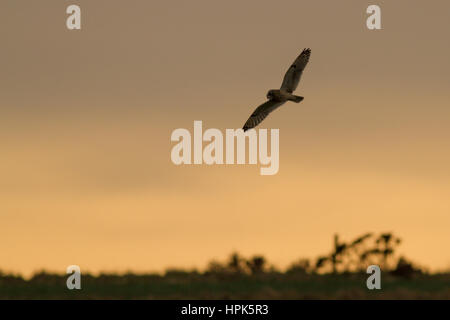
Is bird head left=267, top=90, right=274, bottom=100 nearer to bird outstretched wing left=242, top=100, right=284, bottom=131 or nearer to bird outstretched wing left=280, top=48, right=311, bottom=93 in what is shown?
bird outstretched wing left=280, top=48, right=311, bottom=93

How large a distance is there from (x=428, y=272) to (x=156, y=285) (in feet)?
31.0

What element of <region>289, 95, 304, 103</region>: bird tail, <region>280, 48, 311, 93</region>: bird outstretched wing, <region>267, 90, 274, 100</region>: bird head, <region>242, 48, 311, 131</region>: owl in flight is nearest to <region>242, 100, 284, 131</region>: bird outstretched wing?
<region>242, 48, 311, 131</region>: owl in flight

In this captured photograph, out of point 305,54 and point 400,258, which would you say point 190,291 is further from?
point 305,54

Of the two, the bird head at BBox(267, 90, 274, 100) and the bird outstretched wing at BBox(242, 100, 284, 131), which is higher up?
the bird head at BBox(267, 90, 274, 100)

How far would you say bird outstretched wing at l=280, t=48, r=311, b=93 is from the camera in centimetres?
5178

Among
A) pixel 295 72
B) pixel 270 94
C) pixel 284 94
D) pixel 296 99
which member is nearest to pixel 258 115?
pixel 270 94

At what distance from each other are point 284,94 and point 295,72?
1.12 metres

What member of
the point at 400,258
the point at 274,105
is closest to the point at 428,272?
the point at 400,258

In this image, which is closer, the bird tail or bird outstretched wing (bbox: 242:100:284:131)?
the bird tail

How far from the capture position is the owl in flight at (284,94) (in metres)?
51.6
